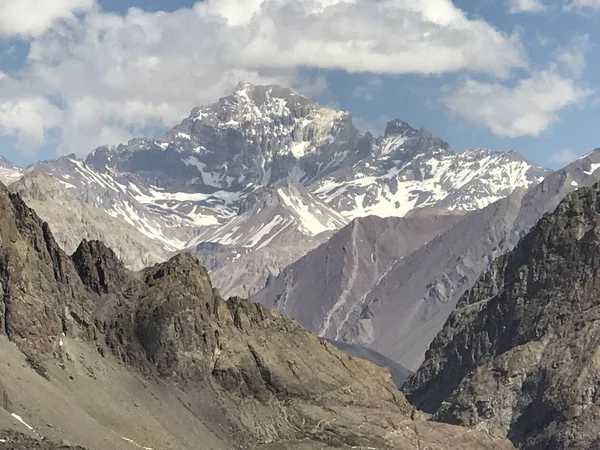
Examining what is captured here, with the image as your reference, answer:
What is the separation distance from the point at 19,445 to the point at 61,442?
17.3 meters

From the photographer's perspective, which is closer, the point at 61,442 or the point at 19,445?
the point at 19,445

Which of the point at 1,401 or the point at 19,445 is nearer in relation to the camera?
the point at 19,445

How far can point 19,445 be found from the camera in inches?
6988

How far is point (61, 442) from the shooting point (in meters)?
194

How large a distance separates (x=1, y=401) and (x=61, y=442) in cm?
1093

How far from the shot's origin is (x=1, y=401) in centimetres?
19850

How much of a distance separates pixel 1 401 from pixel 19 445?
22168 millimetres
